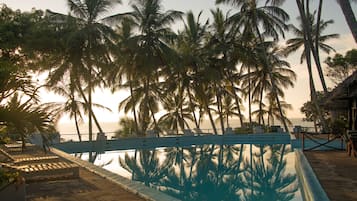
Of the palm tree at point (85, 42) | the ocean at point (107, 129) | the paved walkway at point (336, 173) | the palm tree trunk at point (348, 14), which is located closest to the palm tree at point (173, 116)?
the ocean at point (107, 129)

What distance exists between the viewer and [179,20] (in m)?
23.2

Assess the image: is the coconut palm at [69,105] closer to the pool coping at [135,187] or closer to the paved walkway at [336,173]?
the pool coping at [135,187]

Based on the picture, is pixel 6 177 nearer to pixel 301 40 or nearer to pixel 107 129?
pixel 301 40

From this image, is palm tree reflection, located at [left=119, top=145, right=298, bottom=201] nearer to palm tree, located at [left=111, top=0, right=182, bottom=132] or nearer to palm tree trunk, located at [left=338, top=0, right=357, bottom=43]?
palm tree trunk, located at [left=338, top=0, right=357, bottom=43]

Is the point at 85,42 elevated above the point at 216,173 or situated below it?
above

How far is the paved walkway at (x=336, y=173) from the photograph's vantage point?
19.7 feet

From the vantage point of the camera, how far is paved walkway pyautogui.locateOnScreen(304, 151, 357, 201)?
19.7 ft

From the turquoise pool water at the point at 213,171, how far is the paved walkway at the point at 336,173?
767mm

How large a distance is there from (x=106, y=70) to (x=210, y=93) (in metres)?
10.1

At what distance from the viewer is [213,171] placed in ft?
39.9

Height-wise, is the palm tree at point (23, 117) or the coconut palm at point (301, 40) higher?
the coconut palm at point (301, 40)

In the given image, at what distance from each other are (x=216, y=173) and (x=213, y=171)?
0.40 meters

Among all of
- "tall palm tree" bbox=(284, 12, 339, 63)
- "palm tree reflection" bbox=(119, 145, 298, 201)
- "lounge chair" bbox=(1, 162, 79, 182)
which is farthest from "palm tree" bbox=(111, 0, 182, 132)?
"lounge chair" bbox=(1, 162, 79, 182)

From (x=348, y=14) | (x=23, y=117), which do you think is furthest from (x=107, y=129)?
(x=23, y=117)
